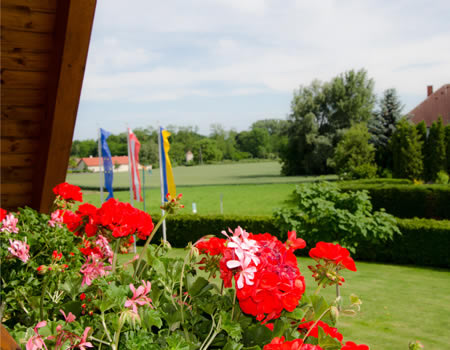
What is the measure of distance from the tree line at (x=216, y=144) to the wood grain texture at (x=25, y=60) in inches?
2196

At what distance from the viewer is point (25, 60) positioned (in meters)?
2.30

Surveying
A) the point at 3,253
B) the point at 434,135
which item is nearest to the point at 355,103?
the point at 434,135

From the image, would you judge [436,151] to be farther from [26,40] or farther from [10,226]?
[10,226]

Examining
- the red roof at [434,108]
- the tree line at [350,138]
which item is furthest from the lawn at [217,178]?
the red roof at [434,108]

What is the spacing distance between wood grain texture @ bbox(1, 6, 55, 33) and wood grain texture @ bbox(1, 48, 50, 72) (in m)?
0.15

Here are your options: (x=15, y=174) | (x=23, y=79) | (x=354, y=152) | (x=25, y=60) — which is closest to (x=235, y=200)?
(x=354, y=152)

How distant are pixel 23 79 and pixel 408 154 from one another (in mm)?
21586

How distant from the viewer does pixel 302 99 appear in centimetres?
3553

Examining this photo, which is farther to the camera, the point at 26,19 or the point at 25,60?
the point at 25,60

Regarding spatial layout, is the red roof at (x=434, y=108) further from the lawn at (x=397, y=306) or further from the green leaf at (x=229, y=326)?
the green leaf at (x=229, y=326)

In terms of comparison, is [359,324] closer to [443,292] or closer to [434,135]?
[443,292]

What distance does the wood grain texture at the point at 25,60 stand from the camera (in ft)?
7.37

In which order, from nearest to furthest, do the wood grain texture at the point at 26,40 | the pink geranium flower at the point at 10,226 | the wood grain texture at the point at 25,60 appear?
the pink geranium flower at the point at 10,226, the wood grain texture at the point at 26,40, the wood grain texture at the point at 25,60

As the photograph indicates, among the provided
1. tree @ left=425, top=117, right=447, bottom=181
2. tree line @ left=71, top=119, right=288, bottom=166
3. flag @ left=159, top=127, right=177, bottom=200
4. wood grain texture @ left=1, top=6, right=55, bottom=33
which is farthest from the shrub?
tree line @ left=71, top=119, right=288, bottom=166
